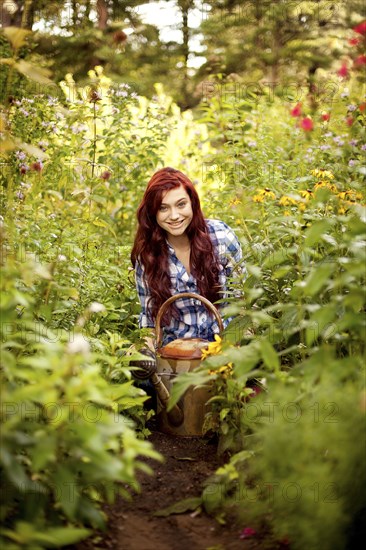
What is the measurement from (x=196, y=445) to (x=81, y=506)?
1227 millimetres

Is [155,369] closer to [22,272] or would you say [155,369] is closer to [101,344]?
[101,344]

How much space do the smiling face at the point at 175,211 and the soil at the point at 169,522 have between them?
1180 mm

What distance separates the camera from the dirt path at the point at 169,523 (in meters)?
2.08

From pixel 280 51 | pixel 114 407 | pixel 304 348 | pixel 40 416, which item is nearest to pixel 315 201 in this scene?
pixel 304 348

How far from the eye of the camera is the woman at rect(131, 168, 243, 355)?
3492 mm

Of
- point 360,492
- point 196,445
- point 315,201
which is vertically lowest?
point 196,445

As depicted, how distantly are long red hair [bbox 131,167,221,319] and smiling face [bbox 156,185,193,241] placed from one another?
1.0 inches

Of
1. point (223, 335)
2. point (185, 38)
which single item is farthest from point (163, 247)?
point (185, 38)

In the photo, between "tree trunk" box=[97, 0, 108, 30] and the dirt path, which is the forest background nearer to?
the dirt path

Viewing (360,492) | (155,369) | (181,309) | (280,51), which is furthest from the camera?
(280,51)

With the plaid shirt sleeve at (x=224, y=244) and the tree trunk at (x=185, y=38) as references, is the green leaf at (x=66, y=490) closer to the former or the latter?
the plaid shirt sleeve at (x=224, y=244)

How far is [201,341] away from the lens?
3.14 meters

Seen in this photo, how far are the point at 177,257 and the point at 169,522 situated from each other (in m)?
1.62

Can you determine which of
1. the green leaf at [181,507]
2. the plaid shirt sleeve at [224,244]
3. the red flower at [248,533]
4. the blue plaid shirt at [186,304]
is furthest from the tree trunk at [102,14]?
the red flower at [248,533]
